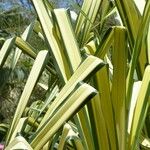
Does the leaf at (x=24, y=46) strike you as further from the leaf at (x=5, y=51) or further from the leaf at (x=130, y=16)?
the leaf at (x=130, y=16)

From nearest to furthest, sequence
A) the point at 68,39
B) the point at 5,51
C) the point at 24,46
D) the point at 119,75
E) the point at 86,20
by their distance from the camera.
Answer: the point at 119,75, the point at 68,39, the point at 5,51, the point at 24,46, the point at 86,20

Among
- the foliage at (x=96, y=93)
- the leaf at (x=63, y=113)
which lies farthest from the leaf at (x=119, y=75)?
the leaf at (x=63, y=113)

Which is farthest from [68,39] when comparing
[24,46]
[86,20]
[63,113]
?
[86,20]

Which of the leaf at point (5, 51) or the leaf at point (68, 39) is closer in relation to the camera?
the leaf at point (68, 39)

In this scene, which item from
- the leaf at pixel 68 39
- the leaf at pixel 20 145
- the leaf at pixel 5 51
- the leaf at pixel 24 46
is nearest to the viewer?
the leaf at pixel 20 145

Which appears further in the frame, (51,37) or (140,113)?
(51,37)

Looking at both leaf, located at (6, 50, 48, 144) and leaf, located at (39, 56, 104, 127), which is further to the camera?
leaf, located at (6, 50, 48, 144)

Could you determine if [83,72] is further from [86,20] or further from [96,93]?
[86,20]

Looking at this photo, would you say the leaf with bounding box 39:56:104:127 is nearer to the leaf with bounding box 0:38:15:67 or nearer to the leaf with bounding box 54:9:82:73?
the leaf with bounding box 54:9:82:73

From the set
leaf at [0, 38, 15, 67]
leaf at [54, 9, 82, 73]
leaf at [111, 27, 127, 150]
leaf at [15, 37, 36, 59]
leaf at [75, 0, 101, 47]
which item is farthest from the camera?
leaf at [75, 0, 101, 47]

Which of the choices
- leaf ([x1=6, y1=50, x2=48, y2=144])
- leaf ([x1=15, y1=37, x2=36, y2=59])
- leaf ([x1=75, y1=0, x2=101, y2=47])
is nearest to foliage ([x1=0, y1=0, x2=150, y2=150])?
leaf ([x1=6, y1=50, x2=48, y2=144])

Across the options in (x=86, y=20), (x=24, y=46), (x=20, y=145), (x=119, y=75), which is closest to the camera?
(x=20, y=145)

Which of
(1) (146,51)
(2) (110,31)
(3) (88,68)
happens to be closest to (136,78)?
(1) (146,51)

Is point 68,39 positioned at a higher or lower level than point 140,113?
higher
